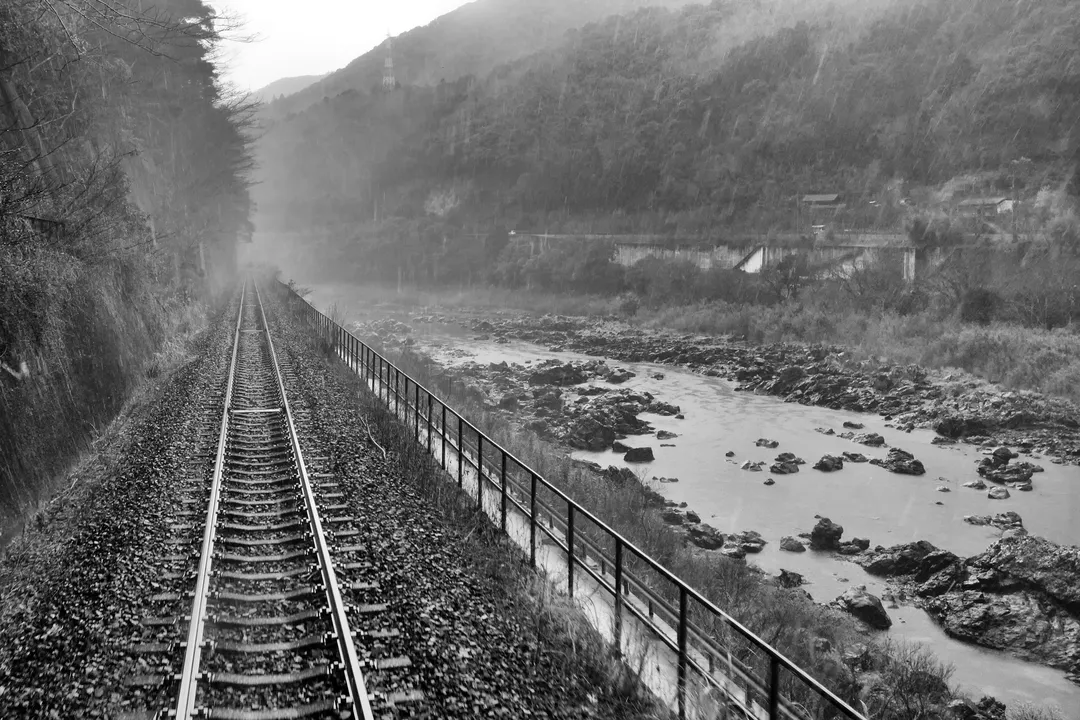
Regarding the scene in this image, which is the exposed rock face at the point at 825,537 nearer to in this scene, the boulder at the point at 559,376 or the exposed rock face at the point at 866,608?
the exposed rock face at the point at 866,608

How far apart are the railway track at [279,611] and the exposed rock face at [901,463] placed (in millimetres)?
14738

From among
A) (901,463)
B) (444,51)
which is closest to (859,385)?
(901,463)

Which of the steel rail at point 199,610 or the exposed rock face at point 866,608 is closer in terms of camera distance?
the steel rail at point 199,610

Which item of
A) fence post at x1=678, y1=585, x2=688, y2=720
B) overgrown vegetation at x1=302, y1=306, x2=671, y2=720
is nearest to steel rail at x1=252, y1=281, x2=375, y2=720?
overgrown vegetation at x1=302, y1=306, x2=671, y2=720

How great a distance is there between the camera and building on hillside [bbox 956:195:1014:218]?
48.0 metres

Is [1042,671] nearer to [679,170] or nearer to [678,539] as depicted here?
[678,539]

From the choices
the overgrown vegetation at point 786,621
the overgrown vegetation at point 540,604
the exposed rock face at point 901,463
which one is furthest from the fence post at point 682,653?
the exposed rock face at point 901,463

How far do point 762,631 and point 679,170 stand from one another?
2807 inches

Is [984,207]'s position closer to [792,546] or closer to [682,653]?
[792,546]

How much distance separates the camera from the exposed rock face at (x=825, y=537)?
1392 centimetres

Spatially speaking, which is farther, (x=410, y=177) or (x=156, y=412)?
(x=410, y=177)

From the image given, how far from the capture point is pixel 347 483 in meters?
10.4

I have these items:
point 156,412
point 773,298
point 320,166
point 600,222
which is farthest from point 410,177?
point 156,412

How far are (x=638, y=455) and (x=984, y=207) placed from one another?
42.1m
